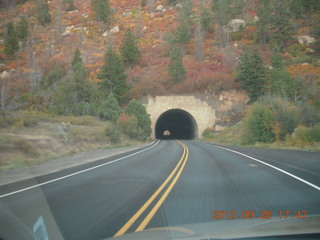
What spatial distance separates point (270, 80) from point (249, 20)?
34.9 metres

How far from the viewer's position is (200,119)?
1850 inches

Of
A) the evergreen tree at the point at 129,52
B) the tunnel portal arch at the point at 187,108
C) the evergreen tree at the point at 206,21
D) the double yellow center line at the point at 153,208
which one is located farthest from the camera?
the evergreen tree at the point at 206,21

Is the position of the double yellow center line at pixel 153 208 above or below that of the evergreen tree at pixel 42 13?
below

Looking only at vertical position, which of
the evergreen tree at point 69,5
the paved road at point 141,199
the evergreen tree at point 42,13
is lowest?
the paved road at point 141,199

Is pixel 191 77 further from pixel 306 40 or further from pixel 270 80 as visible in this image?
pixel 306 40

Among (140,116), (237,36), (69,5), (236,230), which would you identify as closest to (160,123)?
(140,116)

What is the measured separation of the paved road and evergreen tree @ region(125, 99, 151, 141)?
2863 centimetres

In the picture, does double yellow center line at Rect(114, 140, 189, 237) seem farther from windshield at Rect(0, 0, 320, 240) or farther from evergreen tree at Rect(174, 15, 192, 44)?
evergreen tree at Rect(174, 15, 192, 44)

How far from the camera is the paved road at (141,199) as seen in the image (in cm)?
554

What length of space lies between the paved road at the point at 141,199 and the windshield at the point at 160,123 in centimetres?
4

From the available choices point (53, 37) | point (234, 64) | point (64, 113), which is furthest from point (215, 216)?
point (53, 37)

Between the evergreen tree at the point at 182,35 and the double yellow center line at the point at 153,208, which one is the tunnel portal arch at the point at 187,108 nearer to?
the evergreen tree at the point at 182,35

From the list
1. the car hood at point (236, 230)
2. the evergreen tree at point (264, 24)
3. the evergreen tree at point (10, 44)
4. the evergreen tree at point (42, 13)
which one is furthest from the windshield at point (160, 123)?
the evergreen tree at point (42, 13)

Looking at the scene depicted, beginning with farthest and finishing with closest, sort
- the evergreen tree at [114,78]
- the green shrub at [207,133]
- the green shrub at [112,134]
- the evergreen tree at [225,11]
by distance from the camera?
1. the evergreen tree at [225,11]
2. the evergreen tree at [114,78]
3. the green shrub at [207,133]
4. the green shrub at [112,134]
